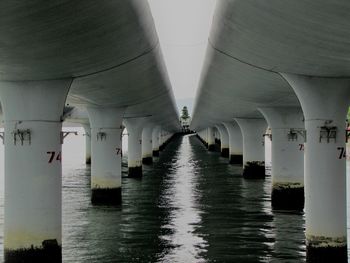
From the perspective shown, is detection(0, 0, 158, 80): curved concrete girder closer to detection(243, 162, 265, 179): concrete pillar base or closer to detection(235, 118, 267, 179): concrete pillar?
detection(243, 162, 265, 179): concrete pillar base

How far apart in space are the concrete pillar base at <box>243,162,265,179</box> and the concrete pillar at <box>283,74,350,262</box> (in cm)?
2619

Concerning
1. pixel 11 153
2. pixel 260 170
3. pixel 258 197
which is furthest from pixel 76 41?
pixel 260 170

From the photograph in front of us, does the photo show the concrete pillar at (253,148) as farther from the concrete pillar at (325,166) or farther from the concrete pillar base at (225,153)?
the concrete pillar base at (225,153)

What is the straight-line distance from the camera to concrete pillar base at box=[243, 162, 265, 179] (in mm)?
41938

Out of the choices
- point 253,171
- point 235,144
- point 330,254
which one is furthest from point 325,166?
point 235,144

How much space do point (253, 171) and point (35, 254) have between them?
29.3 meters

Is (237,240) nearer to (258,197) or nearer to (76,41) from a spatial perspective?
(76,41)

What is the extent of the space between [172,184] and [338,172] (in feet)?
72.4

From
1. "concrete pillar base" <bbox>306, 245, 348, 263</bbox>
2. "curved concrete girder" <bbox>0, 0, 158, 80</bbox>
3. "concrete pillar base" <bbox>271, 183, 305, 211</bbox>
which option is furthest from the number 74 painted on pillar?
"concrete pillar base" <bbox>271, 183, 305, 211</bbox>

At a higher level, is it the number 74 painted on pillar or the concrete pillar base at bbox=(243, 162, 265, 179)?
the number 74 painted on pillar

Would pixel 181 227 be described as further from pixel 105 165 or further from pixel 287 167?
pixel 287 167

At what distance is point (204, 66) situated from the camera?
21141 millimetres

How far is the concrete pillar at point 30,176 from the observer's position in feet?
47.5

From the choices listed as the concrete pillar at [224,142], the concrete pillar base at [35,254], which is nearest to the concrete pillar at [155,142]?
the concrete pillar at [224,142]
